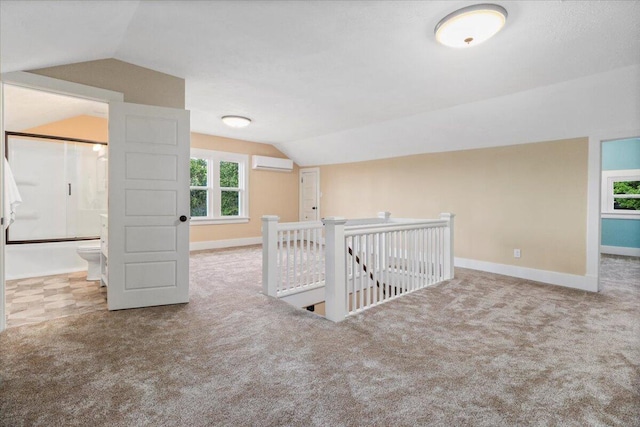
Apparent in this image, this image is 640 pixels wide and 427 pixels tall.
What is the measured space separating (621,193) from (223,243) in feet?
27.0

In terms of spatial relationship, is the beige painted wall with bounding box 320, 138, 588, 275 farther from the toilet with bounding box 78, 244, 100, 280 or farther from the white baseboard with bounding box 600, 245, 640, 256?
the toilet with bounding box 78, 244, 100, 280

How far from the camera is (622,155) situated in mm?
6066

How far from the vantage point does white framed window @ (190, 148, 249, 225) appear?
644cm

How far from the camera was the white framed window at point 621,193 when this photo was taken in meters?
5.98

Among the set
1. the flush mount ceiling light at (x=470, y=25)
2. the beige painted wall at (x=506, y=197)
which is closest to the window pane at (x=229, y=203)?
the beige painted wall at (x=506, y=197)

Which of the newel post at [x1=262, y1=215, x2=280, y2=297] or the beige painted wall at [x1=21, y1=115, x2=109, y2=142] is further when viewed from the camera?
the beige painted wall at [x1=21, y1=115, x2=109, y2=142]

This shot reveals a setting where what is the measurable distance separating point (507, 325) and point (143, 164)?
12.1ft

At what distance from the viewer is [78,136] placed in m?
4.58

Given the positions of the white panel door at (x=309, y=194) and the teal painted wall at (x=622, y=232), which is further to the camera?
the white panel door at (x=309, y=194)

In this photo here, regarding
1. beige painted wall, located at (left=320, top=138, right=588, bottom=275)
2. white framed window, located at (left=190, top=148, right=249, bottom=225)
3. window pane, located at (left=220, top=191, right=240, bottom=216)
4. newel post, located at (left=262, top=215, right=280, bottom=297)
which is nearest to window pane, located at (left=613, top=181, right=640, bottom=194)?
beige painted wall, located at (left=320, top=138, right=588, bottom=275)

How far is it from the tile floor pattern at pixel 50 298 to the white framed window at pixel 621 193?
871 centimetres

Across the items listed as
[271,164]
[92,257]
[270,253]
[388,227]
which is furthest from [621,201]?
[92,257]

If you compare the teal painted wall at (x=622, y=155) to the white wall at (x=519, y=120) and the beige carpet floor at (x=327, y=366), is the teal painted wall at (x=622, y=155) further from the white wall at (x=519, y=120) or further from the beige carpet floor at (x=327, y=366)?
the beige carpet floor at (x=327, y=366)

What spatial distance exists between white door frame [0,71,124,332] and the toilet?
1384 millimetres
